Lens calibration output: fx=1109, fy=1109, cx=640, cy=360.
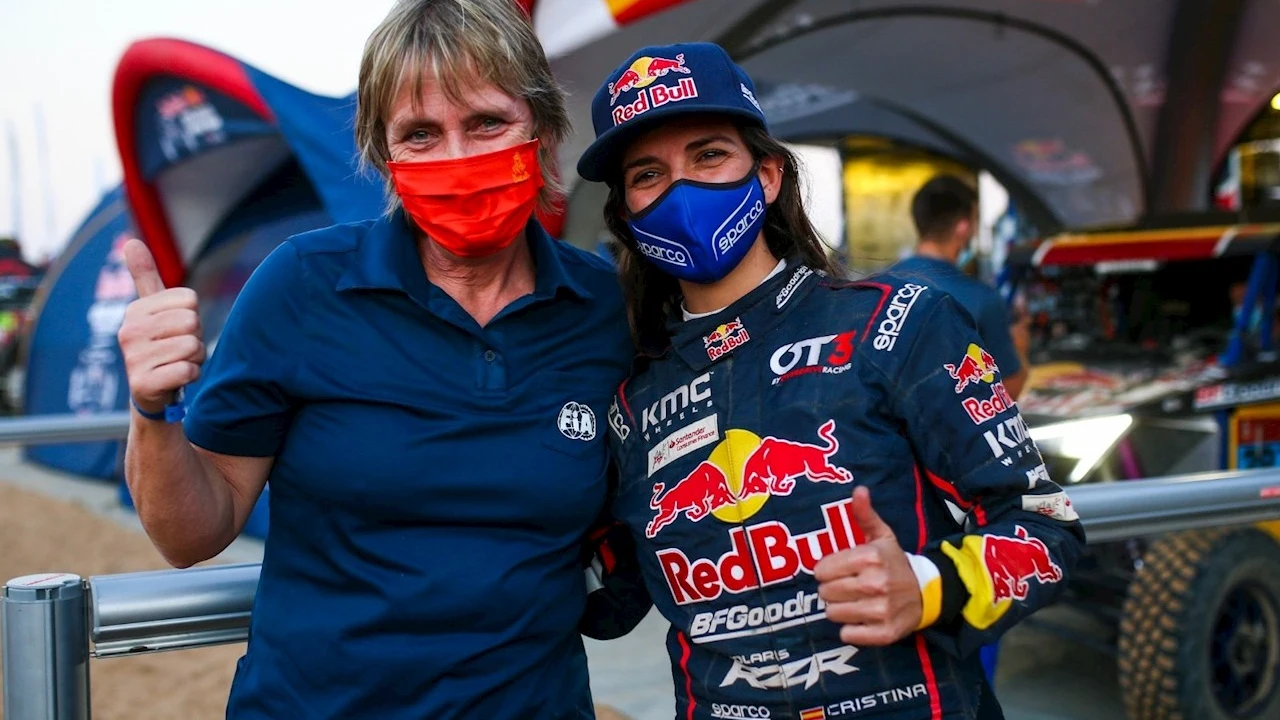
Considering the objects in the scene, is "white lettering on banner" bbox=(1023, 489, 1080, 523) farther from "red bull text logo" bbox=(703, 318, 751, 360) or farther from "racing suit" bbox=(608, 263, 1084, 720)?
"red bull text logo" bbox=(703, 318, 751, 360)

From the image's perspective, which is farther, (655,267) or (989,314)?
(989,314)

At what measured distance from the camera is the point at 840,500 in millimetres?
1361

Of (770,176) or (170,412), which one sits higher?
(770,176)

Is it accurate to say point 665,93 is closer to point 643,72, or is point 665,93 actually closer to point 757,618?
point 643,72

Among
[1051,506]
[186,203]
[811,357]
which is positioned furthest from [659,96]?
[186,203]

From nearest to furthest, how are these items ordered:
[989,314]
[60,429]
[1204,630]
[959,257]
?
[1204,630] → [989,314] → [60,429] → [959,257]

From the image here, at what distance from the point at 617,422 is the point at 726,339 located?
209 millimetres

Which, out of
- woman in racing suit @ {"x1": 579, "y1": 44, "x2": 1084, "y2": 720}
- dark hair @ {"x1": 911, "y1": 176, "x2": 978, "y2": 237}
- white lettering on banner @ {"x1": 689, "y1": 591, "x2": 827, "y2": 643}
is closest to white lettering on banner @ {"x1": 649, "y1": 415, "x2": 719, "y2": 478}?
woman in racing suit @ {"x1": 579, "y1": 44, "x2": 1084, "y2": 720}

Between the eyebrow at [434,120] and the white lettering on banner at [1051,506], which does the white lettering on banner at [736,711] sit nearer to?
the white lettering on banner at [1051,506]

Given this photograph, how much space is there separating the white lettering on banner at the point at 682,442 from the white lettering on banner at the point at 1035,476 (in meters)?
0.39

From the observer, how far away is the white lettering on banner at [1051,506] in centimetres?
134

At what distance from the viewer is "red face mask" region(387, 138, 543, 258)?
1.53m

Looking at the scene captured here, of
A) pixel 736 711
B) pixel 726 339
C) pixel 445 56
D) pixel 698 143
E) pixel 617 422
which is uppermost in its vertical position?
pixel 445 56

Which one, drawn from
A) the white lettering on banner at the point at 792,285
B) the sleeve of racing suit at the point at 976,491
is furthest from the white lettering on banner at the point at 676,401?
the sleeve of racing suit at the point at 976,491
